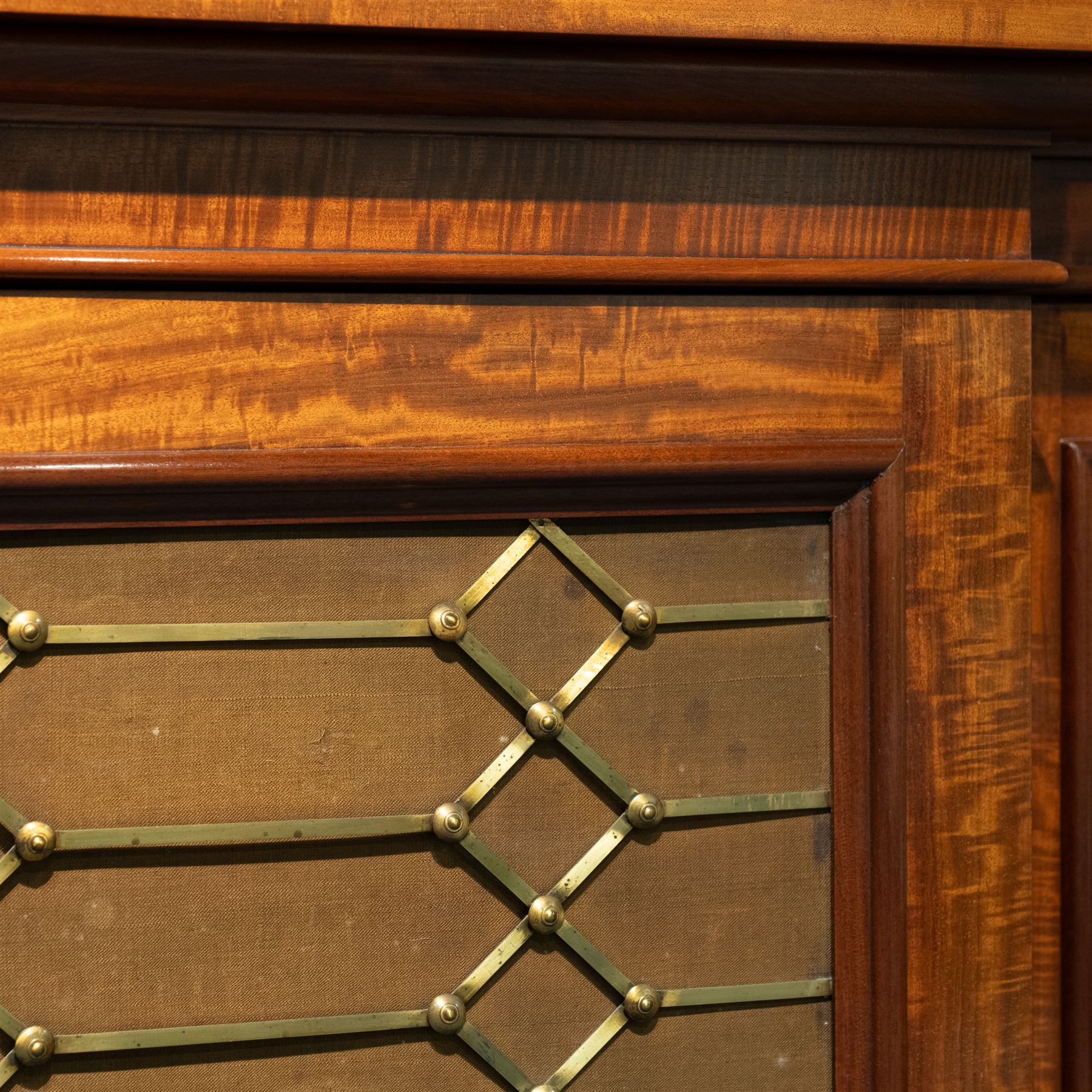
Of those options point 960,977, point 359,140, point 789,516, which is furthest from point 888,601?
point 359,140

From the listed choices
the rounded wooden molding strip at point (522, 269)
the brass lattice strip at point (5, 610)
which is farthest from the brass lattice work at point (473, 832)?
the rounded wooden molding strip at point (522, 269)

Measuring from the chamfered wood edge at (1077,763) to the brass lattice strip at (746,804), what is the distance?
5.6 inches

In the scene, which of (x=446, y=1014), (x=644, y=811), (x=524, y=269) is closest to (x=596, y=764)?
(x=644, y=811)

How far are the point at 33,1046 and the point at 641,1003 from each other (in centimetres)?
27

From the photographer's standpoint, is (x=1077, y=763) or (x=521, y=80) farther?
(x=1077, y=763)

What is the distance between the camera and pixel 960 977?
0.52 metres

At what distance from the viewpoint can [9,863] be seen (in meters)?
0.45

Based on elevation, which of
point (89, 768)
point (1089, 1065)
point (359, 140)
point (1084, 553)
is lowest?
point (1089, 1065)

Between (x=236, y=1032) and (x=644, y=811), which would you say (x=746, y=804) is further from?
(x=236, y=1032)

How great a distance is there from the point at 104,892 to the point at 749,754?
11.9 inches

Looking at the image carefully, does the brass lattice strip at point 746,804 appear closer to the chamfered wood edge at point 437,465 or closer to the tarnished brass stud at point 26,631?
the chamfered wood edge at point 437,465

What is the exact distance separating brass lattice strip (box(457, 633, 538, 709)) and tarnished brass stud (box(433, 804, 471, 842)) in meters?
0.06

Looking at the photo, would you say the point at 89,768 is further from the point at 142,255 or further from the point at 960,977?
the point at 960,977

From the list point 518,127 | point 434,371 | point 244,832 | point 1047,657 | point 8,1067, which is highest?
point 518,127
